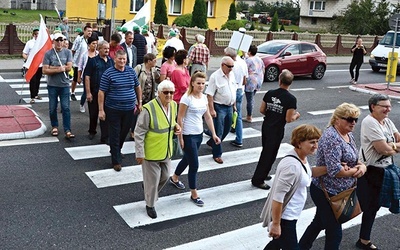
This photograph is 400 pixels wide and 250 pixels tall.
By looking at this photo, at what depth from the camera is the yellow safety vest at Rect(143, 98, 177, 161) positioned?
19.2ft

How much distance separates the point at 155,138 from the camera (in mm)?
5891

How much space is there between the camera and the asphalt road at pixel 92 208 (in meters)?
5.49

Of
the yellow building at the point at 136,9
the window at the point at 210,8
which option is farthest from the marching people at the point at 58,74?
the window at the point at 210,8

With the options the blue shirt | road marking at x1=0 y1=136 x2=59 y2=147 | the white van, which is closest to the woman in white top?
the blue shirt

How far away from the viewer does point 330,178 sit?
4707 mm

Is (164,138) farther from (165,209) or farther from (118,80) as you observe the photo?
(118,80)

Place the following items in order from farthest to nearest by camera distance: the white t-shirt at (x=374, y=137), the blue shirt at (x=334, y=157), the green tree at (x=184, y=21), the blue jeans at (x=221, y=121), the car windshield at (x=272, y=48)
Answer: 1. the green tree at (x=184, y=21)
2. the car windshield at (x=272, y=48)
3. the blue jeans at (x=221, y=121)
4. the white t-shirt at (x=374, y=137)
5. the blue shirt at (x=334, y=157)

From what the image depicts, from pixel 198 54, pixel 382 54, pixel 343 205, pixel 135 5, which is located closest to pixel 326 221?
pixel 343 205

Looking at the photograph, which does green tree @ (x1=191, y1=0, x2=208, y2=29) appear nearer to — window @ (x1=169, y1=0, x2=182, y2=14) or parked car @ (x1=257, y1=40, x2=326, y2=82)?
window @ (x1=169, y1=0, x2=182, y2=14)

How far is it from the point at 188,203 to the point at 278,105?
186 centimetres

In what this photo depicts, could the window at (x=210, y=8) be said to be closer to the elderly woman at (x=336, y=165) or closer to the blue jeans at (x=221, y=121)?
the blue jeans at (x=221, y=121)

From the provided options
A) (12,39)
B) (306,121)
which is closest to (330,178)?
(306,121)

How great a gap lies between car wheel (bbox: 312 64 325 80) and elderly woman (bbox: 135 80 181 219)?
1511 centimetres

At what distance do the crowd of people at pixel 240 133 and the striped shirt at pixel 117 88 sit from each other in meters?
0.02
